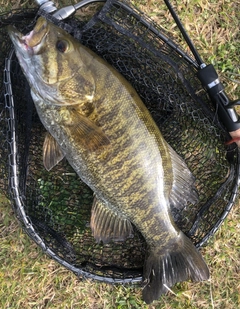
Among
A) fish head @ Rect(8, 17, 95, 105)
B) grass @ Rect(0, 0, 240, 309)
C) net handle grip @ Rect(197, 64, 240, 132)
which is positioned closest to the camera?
fish head @ Rect(8, 17, 95, 105)

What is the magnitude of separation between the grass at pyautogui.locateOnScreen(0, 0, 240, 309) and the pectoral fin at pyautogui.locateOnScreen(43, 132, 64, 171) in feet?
2.01

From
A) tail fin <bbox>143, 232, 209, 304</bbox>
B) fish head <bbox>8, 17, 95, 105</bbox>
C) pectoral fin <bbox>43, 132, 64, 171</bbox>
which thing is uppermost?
fish head <bbox>8, 17, 95, 105</bbox>

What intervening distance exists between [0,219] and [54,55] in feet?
4.09

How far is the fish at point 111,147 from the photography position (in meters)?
1.72

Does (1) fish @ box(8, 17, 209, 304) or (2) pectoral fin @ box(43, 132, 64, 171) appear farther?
(2) pectoral fin @ box(43, 132, 64, 171)

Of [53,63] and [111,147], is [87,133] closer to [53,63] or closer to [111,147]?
[111,147]

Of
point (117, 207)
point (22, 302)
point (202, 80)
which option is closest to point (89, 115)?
point (117, 207)

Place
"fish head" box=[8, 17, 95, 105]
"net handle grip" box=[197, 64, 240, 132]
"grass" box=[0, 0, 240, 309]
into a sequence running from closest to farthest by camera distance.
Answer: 1. "fish head" box=[8, 17, 95, 105]
2. "net handle grip" box=[197, 64, 240, 132]
3. "grass" box=[0, 0, 240, 309]

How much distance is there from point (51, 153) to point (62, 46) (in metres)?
0.58

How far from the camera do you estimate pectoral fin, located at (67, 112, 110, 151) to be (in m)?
1.75

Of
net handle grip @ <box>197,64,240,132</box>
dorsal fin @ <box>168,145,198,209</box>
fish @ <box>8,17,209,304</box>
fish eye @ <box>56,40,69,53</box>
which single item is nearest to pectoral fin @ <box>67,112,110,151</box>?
fish @ <box>8,17,209,304</box>

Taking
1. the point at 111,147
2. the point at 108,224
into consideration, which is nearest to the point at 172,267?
the point at 108,224

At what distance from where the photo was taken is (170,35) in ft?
7.56

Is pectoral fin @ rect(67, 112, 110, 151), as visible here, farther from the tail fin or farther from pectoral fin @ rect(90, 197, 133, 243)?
the tail fin
